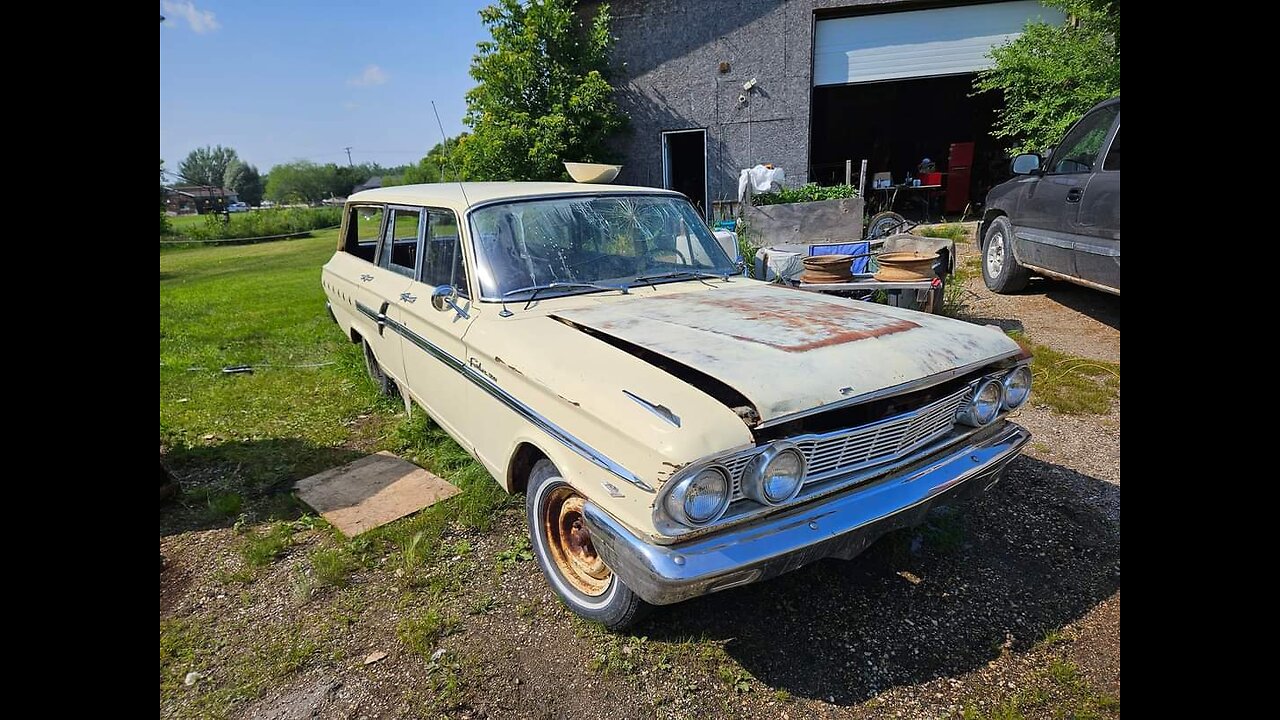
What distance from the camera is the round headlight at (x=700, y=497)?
1.92 m

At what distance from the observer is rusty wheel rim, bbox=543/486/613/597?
257 centimetres

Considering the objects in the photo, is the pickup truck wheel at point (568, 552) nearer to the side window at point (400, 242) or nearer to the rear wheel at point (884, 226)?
the side window at point (400, 242)

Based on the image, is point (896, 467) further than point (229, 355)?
No

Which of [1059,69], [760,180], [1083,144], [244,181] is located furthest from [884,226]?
[244,181]

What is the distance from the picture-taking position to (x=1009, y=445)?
8.93ft

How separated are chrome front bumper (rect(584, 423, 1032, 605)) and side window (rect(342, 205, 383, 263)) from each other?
3683mm

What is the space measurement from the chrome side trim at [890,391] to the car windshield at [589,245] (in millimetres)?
1537

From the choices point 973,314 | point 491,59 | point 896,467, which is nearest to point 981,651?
point 896,467

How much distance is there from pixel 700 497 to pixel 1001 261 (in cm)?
684

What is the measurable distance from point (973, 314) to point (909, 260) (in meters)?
2.07

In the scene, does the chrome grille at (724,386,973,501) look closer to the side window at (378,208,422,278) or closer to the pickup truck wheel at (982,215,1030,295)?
the side window at (378,208,422,278)

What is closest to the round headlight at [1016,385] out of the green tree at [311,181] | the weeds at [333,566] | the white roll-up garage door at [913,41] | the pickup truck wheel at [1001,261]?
the weeds at [333,566]

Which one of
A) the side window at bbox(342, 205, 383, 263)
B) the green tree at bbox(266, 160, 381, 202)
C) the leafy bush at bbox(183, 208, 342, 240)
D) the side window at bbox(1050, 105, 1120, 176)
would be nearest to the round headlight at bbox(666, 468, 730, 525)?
the side window at bbox(342, 205, 383, 263)
